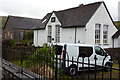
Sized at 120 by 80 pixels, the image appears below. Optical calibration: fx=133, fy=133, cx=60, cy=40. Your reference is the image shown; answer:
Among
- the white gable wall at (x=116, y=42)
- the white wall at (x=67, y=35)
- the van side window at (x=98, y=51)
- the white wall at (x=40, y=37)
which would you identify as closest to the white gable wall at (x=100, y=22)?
the white gable wall at (x=116, y=42)

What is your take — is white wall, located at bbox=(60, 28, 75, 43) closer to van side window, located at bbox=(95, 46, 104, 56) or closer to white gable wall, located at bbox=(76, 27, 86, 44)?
white gable wall, located at bbox=(76, 27, 86, 44)

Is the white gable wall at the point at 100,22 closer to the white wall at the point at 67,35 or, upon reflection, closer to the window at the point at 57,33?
the white wall at the point at 67,35

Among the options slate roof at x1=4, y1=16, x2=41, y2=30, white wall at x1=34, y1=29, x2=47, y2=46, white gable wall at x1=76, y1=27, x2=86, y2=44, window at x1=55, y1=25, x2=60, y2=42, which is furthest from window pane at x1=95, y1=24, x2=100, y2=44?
slate roof at x1=4, y1=16, x2=41, y2=30

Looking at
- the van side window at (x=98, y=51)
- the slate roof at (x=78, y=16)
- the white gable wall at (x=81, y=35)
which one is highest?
the slate roof at (x=78, y=16)

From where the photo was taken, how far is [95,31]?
56.1 feet

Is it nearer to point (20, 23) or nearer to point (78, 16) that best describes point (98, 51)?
point (78, 16)

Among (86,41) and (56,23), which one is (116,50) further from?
(56,23)

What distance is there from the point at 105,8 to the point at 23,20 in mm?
28492

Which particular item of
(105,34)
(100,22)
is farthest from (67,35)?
(105,34)

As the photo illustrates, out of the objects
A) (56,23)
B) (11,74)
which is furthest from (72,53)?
(56,23)

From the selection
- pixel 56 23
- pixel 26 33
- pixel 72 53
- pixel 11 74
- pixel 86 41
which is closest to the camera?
pixel 11 74

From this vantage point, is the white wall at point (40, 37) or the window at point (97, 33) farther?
the white wall at point (40, 37)

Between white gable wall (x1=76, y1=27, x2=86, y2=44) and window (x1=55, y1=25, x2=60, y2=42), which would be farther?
window (x1=55, y1=25, x2=60, y2=42)

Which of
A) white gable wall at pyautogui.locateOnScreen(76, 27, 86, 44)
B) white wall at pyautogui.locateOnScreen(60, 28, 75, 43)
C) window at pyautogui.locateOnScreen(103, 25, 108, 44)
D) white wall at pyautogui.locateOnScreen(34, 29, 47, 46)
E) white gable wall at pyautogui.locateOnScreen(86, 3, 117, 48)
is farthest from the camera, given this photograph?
white wall at pyautogui.locateOnScreen(34, 29, 47, 46)
